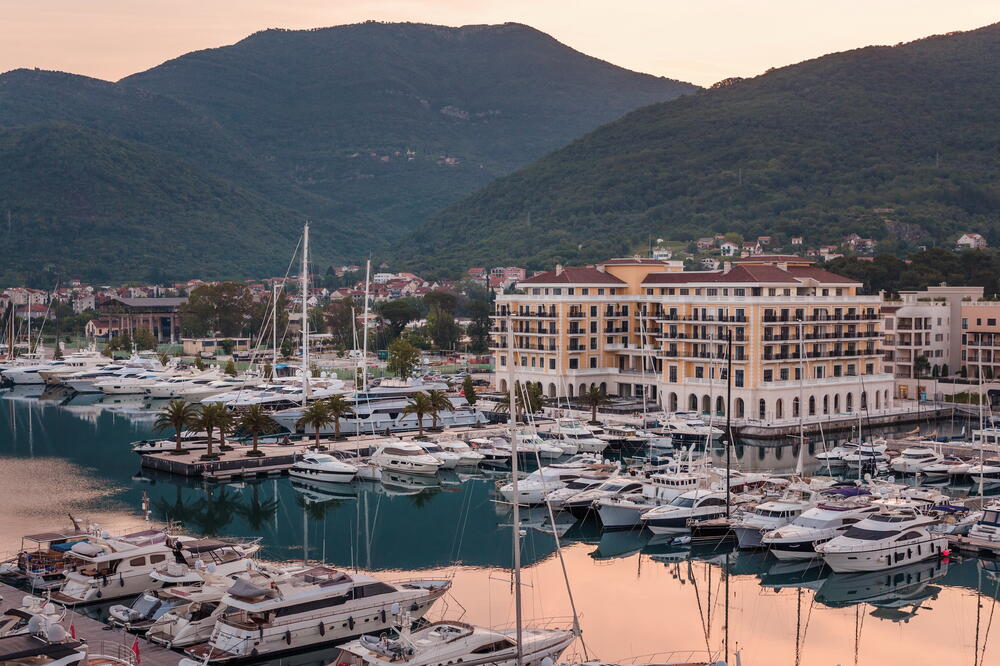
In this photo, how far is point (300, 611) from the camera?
27797 mm

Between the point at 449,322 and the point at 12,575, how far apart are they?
2981 inches

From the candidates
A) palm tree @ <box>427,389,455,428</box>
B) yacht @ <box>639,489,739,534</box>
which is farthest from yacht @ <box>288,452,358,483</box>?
yacht @ <box>639,489,739,534</box>

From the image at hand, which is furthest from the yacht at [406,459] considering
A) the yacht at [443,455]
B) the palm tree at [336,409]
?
the palm tree at [336,409]

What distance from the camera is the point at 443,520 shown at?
142 feet

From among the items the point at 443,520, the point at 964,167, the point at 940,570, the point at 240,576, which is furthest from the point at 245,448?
the point at 964,167

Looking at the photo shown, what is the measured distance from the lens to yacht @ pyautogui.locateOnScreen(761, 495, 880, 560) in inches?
1431

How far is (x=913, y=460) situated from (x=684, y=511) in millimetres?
15341

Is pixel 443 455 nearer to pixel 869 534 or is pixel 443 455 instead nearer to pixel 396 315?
pixel 869 534

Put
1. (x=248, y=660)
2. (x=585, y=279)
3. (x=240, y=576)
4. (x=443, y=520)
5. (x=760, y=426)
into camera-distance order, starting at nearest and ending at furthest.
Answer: (x=248, y=660), (x=240, y=576), (x=443, y=520), (x=760, y=426), (x=585, y=279)

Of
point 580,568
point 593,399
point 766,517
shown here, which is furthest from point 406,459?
point 766,517

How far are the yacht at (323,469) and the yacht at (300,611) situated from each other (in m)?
19.6

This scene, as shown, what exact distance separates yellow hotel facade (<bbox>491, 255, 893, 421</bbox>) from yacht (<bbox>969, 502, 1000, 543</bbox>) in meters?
24.5

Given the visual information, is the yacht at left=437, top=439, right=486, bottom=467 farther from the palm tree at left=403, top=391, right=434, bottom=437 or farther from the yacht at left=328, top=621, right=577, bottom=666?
the yacht at left=328, top=621, right=577, bottom=666

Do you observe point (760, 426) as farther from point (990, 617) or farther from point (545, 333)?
point (990, 617)
